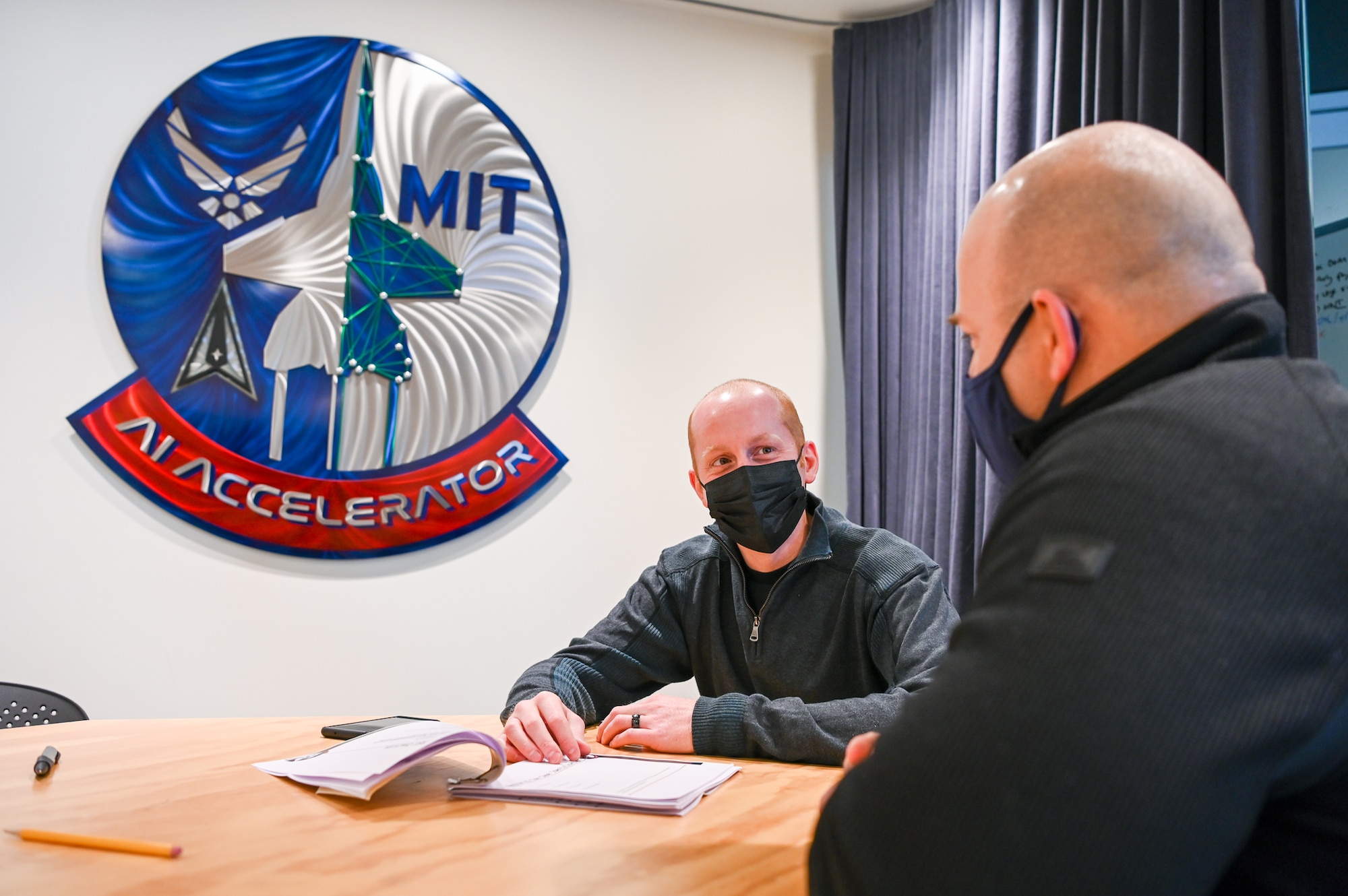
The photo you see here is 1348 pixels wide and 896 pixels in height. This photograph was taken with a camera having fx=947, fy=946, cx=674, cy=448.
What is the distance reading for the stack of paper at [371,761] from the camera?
3.74 ft

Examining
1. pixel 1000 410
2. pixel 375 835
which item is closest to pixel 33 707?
pixel 375 835

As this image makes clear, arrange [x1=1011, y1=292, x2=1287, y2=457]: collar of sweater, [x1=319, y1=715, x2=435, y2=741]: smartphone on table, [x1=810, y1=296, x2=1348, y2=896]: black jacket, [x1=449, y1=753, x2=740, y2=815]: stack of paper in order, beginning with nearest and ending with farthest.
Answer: [x1=810, y1=296, x2=1348, y2=896]: black jacket, [x1=1011, y1=292, x2=1287, y2=457]: collar of sweater, [x1=449, y1=753, x2=740, y2=815]: stack of paper, [x1=319, y1=715, x2=435, y2=741]: smartphone on table

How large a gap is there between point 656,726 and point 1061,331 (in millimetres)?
916

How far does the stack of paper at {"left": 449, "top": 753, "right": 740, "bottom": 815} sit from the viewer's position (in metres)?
1.12

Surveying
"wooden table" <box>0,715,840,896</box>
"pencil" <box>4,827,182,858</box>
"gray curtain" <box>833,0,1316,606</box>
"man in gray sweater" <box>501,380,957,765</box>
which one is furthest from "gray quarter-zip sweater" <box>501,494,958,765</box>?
"gray curtain" <box>833,0,1316,606</box>

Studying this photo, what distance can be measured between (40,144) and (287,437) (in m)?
0.97

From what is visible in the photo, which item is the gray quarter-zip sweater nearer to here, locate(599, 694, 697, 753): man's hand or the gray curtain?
locate(599, 694, 697, 753): man's hand

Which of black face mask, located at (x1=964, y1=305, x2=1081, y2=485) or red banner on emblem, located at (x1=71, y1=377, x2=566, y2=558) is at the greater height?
black face mask, located at (x1=964, y1=305, x2=1081, y2=485)

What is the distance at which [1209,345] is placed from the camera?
80cm

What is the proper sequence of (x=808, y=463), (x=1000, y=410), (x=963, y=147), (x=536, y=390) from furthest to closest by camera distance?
(x=536, y=390), (x=963, y=147), (x=808, y=463), (x=1000, y=410)

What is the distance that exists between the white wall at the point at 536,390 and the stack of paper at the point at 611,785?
148cm

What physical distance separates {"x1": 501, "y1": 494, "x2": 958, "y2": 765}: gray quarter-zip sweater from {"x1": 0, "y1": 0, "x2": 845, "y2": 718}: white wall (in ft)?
3.18

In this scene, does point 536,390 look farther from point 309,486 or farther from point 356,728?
point 356,728

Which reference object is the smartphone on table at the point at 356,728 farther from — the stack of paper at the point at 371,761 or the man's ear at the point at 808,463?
the man's ear at the point at 808,463
